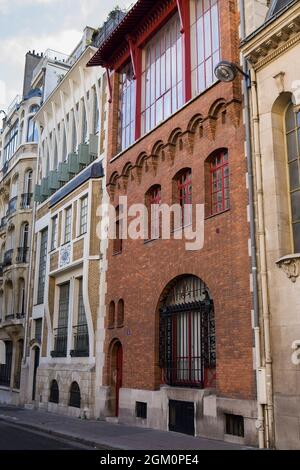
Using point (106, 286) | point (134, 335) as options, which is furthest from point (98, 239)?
point (134, 335)

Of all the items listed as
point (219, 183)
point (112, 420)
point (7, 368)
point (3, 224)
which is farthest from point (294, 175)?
point (3, 224)

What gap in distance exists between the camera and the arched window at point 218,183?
A: 45.9ft

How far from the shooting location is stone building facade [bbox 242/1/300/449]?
1087 cm

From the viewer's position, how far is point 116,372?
59.0 feet

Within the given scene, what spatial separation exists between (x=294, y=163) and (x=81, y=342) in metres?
11.8

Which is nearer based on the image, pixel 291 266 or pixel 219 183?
pixel 291 266

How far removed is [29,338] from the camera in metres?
25.8

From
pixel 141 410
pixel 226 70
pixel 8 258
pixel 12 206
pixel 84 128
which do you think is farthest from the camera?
pixel 12 206

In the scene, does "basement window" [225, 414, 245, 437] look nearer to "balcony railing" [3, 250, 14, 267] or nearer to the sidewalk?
the sidewalk

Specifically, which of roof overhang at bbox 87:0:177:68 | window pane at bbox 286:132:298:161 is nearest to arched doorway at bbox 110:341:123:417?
window pane at bbox 286:132:298:161

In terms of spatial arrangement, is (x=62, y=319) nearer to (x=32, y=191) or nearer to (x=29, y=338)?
(x=29, y=338)

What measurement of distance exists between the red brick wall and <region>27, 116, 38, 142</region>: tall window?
12141 millimetres

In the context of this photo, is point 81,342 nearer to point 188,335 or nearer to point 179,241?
point 188,335

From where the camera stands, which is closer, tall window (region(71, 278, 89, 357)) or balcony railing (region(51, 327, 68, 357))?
tall window (region(71, 278, 89, 357))
